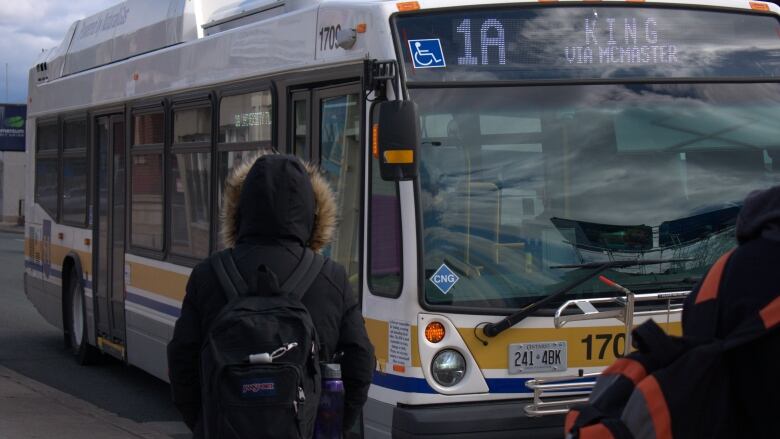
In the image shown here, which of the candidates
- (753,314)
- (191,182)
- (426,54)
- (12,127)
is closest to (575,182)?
(426,54)

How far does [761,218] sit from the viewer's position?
2361mm

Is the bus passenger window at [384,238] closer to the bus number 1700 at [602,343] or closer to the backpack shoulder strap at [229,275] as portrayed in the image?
the bus number 1700 at [602,343]

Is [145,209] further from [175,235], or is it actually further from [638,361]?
[638,361]

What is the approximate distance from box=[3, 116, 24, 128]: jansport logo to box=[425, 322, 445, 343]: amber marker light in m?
51.1

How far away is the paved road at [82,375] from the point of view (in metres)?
9.70

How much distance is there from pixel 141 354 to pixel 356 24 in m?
4.41

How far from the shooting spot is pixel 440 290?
5.91 m

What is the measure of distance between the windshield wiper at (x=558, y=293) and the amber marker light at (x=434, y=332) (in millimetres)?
213

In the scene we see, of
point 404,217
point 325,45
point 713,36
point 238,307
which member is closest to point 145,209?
point 325,45

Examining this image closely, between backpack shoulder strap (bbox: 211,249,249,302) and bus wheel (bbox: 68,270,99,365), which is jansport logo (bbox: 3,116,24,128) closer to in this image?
bus wheel (bbox: 68,270,99,365)

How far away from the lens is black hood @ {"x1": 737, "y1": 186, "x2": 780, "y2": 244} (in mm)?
2352

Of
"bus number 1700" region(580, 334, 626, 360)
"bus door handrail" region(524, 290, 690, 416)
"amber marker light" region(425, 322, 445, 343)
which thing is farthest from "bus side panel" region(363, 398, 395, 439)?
"bus number 1700" region(580, 334, 626, 360)

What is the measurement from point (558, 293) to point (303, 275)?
2439mm

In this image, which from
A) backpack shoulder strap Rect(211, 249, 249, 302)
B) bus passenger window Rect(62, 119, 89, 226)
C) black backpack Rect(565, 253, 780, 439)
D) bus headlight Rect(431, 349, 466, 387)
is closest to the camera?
black backpack Rect(565, 253, 780, 439)
